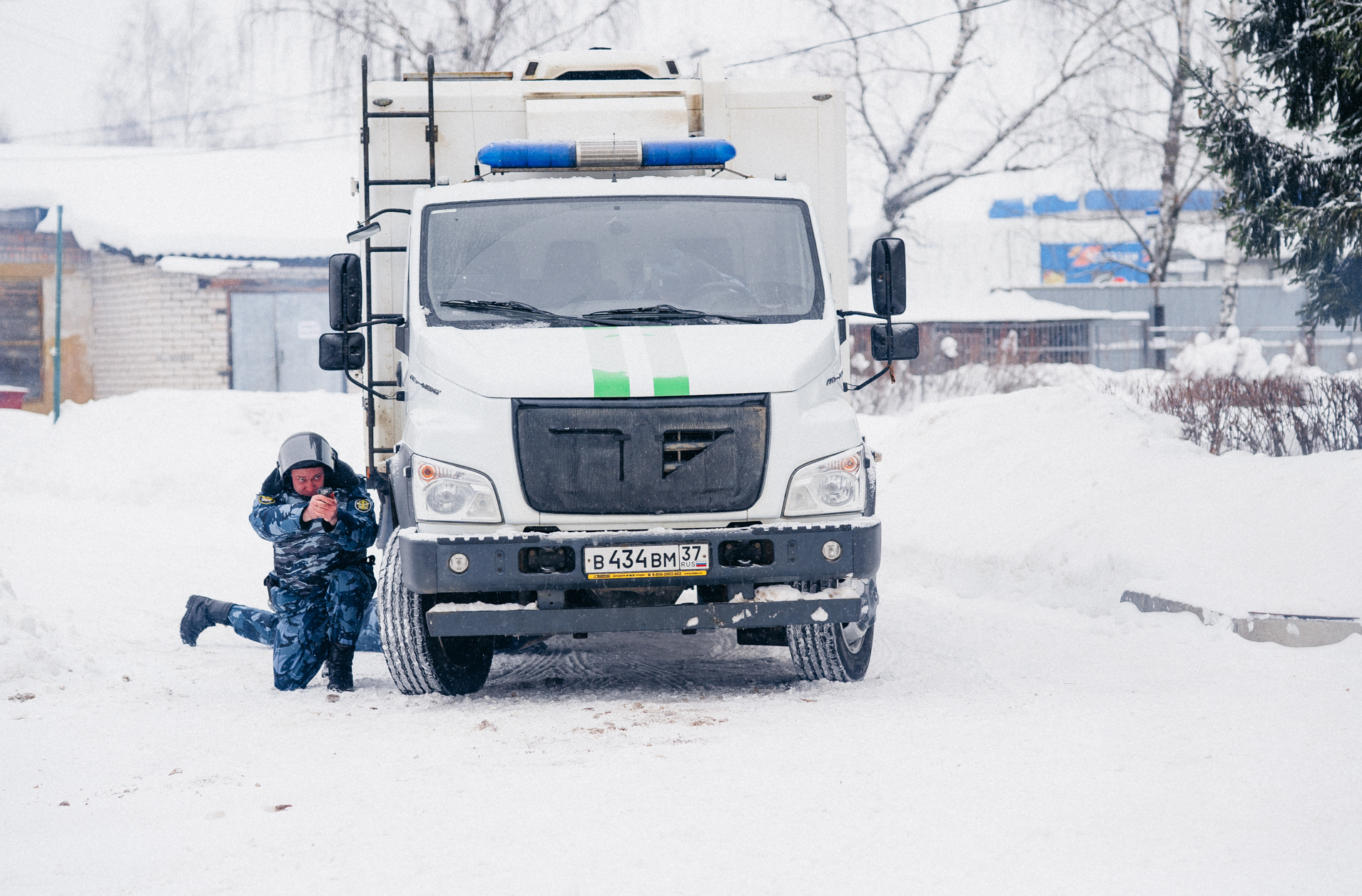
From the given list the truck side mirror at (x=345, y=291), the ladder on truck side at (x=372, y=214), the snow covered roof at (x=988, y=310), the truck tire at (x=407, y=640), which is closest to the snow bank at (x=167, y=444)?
the ladder on truck side at (x=372, y=214)

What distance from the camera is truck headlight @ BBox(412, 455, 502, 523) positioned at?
18.9 ft

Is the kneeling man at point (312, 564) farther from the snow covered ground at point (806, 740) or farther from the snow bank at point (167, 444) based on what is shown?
the snow bank at point (167, 444)

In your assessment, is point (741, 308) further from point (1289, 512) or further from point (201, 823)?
point (1289, 512)

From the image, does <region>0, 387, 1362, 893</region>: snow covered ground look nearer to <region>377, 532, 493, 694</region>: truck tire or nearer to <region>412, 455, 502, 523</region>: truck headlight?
<region>377, 532, 493, 694</region>: truck tire

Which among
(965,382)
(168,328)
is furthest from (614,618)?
(168,328)

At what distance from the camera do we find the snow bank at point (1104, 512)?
8.02 metres

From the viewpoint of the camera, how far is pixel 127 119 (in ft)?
197

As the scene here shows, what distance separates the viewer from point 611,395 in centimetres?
575

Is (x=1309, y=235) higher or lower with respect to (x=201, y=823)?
higher

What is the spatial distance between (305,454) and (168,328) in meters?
20.3

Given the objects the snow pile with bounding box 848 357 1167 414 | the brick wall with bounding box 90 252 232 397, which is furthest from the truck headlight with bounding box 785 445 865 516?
the brick wall with bounding box 90 252 232 397

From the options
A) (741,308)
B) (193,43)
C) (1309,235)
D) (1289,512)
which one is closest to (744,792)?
(741,308)

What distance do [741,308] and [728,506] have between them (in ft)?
3.53

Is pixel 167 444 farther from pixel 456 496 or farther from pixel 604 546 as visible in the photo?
pixel 604 546
